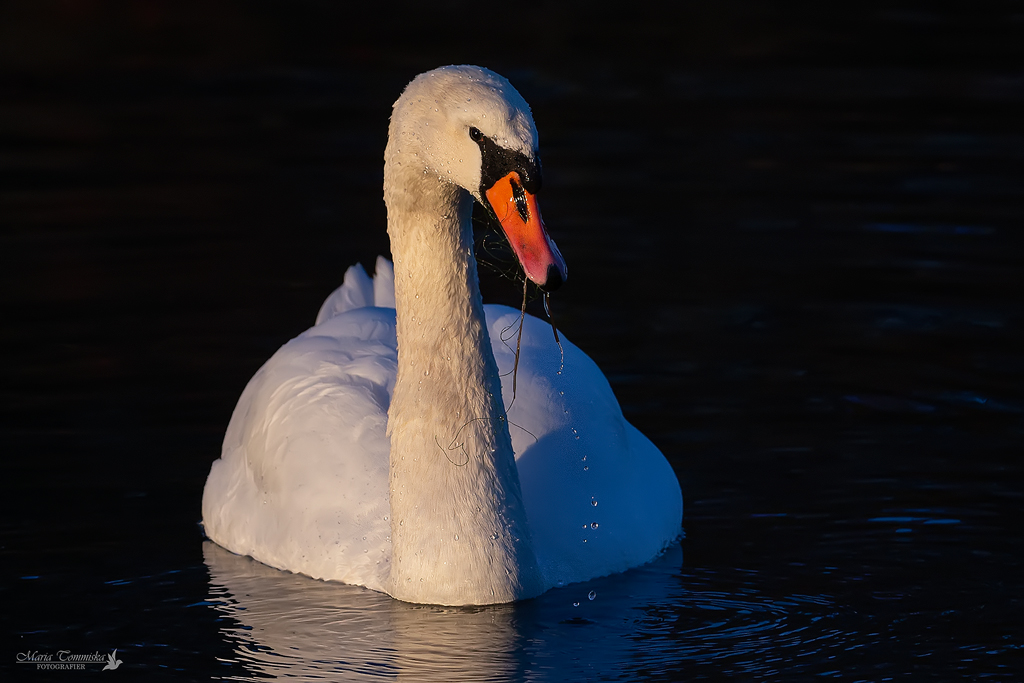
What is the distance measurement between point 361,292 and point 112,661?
9.78 ft

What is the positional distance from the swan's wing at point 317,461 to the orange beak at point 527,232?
182 centimetres

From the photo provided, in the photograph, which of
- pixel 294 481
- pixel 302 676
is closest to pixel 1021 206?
pixel 294 481

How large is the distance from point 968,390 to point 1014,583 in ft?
7.70

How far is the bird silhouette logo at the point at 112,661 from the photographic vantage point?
22.3 ft

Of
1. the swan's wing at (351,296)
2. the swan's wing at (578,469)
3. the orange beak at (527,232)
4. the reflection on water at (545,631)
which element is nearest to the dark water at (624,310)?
the reflection on water at (545,631)

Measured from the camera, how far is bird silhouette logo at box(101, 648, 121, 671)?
6.79 meters

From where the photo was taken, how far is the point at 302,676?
661 cm

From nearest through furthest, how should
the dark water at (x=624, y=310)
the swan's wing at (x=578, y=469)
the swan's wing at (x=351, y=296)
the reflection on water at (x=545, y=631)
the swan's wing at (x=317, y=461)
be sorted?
the reflection on water at (x=545, y=631) < the dark water at (x=624, y=310) < the swan's wing at (x=578, y=469) < the swan's wing at (x=317, y=461) < the swan's wing at (x=351, y=296)

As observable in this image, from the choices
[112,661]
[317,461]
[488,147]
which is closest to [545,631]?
[317,461]

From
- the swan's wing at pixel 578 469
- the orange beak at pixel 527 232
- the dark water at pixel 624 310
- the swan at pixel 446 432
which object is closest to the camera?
the orange beak at pixel 527 232

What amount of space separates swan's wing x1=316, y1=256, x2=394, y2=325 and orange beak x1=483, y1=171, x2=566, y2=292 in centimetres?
307

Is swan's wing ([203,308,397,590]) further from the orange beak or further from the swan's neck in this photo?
the orange beak

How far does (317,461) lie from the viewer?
7781mm

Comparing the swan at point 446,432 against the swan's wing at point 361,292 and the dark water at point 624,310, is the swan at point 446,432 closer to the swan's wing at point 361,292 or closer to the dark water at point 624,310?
the dark water at point 624,310
